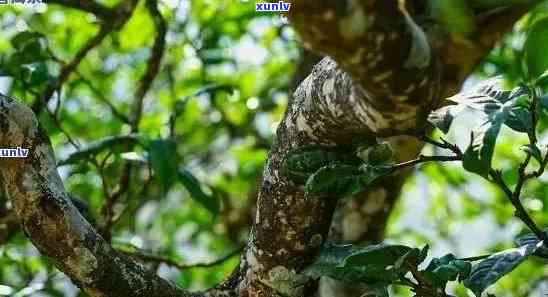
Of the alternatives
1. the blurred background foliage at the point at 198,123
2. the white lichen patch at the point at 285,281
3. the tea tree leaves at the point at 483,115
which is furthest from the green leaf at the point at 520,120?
the blurred background foliage at the point at 198,123

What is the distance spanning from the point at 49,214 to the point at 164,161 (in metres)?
0.29

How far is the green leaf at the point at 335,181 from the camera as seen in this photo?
61 cm

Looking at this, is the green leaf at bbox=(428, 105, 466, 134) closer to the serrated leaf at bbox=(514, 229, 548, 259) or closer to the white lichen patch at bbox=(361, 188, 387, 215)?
the serrated leaf at bbox=(514, 229, 548, 259)

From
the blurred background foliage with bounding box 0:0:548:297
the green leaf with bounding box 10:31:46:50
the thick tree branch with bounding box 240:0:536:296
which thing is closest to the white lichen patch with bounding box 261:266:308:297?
the thick tree branch with bounding box 240:0:536:296

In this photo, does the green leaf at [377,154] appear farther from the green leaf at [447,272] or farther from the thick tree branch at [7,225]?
the thick tree branch at [7,225]

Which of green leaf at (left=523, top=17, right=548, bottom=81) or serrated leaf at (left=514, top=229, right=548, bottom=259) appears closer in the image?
green leaf at (left=523, top=17, right=548, bottom=81)

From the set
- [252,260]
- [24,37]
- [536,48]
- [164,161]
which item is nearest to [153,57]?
[24,37]

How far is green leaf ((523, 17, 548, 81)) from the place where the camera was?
0.52m

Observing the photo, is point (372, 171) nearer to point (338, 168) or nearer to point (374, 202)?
point (338, 168)

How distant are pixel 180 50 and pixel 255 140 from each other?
0.29m

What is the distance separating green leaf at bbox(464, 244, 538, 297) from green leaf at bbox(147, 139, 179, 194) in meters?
0.43

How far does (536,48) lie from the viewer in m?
0.53

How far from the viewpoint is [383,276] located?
2.03 ft

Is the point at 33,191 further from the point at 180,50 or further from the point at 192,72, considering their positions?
the point at 192,72
